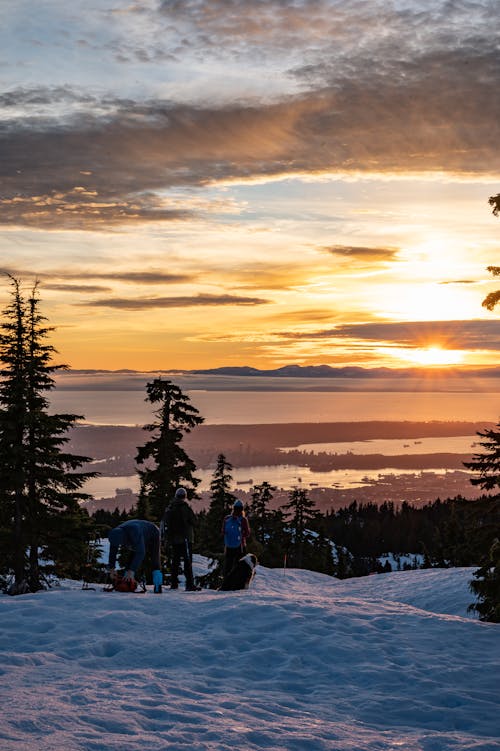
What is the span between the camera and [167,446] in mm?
32594

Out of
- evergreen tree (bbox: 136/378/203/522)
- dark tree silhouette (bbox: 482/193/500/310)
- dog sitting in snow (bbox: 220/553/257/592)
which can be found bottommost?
dog sitting in snow (bbox: 220/553/257/592)

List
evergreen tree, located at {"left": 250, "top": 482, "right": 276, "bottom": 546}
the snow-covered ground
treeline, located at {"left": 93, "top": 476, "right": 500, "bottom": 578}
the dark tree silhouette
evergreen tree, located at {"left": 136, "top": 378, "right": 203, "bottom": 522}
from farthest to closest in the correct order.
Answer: evergreen tree, located at {"left": 250, "top": 482, "right": 276, "bottom": 546}, evergreen tree, located at {"left": 136, "top": 378, "right": 203, "bottom": 522}, treeline, located at {"left": 93, "top": 476, "right": 500, "bottom": 578}, the dark tree silhouette, the snow-covered ground

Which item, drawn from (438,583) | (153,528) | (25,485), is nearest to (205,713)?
(153,528)

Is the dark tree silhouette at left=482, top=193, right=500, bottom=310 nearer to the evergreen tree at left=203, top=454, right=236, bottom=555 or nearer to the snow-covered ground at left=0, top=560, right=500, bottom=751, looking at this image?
the snow-covered ground at left=0, top=560, right=500, bottom=751

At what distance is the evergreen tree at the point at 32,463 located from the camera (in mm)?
24547

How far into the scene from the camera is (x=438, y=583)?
87.8 ft

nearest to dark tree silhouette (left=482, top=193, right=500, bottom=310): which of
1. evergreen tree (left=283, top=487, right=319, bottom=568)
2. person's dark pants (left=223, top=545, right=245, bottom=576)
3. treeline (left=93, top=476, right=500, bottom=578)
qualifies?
treeline (left=93, top=476, right=500, bottom=578)

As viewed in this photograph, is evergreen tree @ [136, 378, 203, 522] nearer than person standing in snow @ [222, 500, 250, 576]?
No

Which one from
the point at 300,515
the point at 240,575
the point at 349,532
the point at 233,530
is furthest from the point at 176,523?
the point at 349,532

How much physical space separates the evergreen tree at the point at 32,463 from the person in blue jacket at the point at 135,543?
947cm

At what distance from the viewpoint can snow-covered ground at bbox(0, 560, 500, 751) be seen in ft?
23.9

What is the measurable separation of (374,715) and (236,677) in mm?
2162

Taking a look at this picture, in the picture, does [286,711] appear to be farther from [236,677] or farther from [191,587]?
[191,587]

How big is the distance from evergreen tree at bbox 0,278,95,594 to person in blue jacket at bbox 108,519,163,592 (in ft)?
31.1
